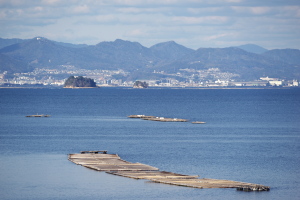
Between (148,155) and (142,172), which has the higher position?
(148,155)

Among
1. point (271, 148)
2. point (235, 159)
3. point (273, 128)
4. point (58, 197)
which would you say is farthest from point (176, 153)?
point (273, 128)

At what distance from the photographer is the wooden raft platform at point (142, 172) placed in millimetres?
49688

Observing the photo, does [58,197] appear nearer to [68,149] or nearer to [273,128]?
[68,149]

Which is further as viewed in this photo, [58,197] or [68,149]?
[68,149]

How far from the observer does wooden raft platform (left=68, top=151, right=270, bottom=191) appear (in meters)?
49.7

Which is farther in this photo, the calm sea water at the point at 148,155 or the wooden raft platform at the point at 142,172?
the wooden raft platform at the point at 142,172

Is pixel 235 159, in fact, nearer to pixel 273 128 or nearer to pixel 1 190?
pixel 1 190

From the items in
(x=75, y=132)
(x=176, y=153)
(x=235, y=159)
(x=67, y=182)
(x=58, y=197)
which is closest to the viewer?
(x=58, y=197)

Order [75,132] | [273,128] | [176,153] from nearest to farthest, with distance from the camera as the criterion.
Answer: [176,153] < [75,132] < [273,128]

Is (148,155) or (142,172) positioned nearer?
(142,172)

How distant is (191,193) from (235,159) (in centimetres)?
1801

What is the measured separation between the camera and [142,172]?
5594 centimetres

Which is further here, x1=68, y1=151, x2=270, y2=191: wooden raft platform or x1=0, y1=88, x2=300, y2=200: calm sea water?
x1=68, y1=151, x2=270, y2=191: wooden raft platform

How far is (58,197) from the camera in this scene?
4684 centimetres
